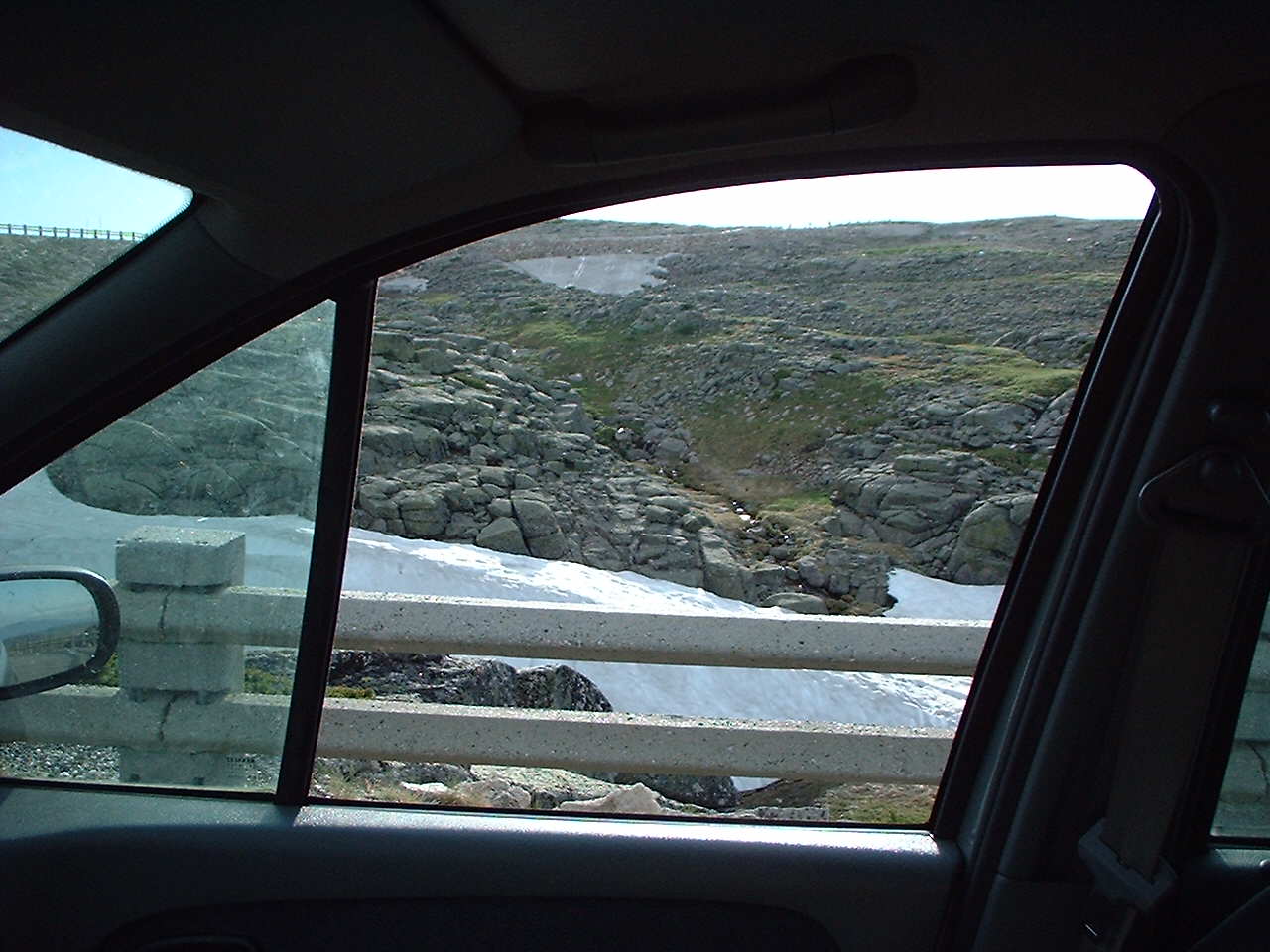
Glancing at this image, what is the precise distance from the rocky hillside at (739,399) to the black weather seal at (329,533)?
0.71m

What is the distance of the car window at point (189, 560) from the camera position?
5.97ft

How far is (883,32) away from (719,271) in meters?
2.54

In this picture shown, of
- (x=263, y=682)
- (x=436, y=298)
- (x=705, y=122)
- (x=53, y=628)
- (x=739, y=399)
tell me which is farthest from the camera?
(x=739, y=399)

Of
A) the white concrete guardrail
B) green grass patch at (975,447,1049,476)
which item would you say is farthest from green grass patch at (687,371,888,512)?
the white concrete guardrail

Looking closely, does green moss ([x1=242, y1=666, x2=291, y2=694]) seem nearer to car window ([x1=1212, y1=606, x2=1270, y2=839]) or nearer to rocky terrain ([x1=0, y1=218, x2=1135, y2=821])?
rocky terrain ([x1=0, y1=218, x2=1135, y2=821])

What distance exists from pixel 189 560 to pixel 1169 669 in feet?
5.57

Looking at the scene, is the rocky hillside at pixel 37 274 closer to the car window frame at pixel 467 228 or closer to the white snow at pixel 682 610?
the car window frame at pixel 467 228

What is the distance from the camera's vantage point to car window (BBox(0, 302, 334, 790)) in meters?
1.82

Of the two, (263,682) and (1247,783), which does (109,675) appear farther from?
(1247,783)

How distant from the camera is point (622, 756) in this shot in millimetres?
3336

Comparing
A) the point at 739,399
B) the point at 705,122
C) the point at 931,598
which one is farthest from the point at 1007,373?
the point at 705,122

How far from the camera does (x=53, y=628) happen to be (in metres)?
1.93

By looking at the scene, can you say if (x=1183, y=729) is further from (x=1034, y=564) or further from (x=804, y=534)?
(x=804, y=534)

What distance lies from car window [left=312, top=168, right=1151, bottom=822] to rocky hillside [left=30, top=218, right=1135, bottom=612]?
1 cm
